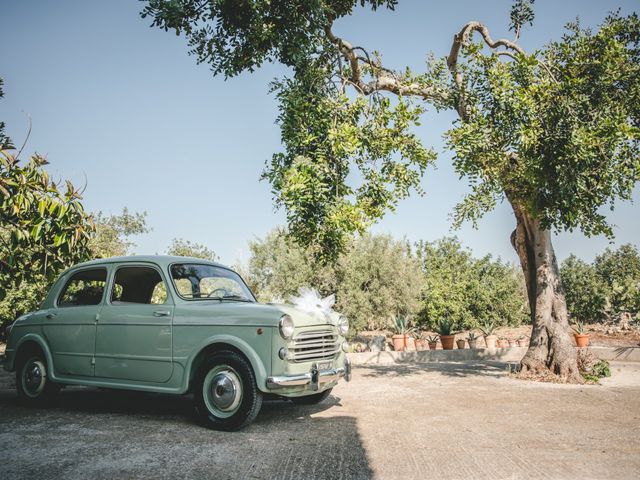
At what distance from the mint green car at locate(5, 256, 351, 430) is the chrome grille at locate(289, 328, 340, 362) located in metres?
0.01

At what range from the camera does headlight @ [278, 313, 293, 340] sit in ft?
16.3

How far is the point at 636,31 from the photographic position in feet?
32.2

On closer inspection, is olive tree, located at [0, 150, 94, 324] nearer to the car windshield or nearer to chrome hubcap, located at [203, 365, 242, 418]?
the car windshield

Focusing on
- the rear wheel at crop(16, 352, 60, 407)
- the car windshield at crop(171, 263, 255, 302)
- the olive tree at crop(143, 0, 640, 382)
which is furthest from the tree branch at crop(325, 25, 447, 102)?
the rear wheel at crop(16, 352, 60, 407)

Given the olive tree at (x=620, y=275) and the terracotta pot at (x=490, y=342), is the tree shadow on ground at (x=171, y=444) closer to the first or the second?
the terracotta pot at (x=490, y=342)

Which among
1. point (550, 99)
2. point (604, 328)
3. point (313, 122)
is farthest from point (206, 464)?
point (604, 328)

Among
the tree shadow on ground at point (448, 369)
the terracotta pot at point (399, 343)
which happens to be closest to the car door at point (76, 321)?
the tree shadow on ground at point (448, 369)

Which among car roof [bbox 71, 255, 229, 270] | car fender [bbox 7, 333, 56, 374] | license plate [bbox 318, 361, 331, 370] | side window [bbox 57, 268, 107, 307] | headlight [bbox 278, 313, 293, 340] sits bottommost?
license plate [bbox 318, 361, 331, 370]

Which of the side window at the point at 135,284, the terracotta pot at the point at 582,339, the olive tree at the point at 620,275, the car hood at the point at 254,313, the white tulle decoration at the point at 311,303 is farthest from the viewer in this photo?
the olive tree at the point at 620,275

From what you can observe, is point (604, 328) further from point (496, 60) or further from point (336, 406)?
point (336, 406)

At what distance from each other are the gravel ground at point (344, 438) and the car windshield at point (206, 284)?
1553 millimetres

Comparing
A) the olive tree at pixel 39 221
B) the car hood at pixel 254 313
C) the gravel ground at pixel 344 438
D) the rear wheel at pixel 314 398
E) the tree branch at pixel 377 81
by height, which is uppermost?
the tree branch at pixel 377 81

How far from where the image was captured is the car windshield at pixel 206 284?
590 cm

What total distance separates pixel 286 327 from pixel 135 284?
8.44 feet
